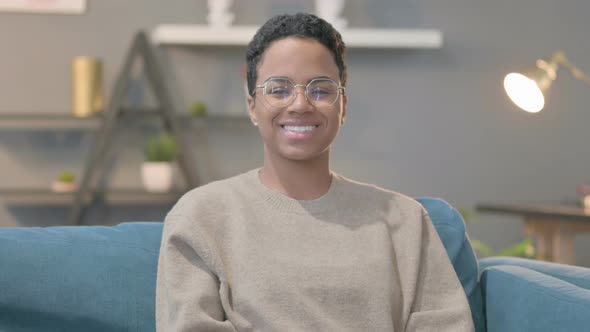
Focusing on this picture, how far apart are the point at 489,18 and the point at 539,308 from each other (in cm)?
335

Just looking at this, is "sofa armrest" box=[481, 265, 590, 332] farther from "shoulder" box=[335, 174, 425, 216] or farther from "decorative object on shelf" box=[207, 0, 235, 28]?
"decorative object on shelf" box=[207, 0, 235, 28]

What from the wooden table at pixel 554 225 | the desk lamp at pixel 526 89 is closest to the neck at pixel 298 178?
the desk lamp at pixel 526 89

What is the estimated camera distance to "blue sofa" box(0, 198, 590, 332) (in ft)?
5.15

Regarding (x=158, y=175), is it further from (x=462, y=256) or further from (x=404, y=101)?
(x=462, y=256)

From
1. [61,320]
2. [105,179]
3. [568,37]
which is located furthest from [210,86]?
[61,320]

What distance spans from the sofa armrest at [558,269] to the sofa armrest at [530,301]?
81 mm

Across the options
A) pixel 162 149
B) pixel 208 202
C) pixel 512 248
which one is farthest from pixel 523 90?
pixel 208 202

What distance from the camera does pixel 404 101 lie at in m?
4.68

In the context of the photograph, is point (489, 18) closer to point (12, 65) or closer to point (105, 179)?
point (105, 179)

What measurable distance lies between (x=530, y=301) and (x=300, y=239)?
1.35 feet

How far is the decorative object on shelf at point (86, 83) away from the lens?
4281 millimetres

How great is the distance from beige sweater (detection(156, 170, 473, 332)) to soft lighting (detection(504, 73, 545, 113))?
1698mm

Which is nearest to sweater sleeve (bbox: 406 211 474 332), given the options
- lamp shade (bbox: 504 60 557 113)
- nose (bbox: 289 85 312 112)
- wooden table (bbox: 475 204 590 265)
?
nose (bbox: 289 85 312 112)

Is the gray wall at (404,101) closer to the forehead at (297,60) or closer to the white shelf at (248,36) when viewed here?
the white shelf at (248,36)
